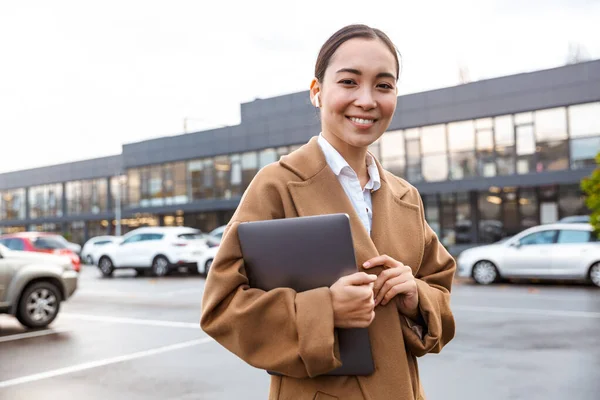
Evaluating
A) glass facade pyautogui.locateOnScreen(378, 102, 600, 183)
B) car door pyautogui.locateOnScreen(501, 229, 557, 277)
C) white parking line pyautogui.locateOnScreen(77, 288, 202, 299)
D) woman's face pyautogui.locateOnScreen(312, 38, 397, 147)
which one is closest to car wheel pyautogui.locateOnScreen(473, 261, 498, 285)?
car door pyautogui.locateOnScreen(501, 229, 557, 277)

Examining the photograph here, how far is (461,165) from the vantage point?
2542 cm

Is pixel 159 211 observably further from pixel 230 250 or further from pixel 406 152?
pixel 230 250

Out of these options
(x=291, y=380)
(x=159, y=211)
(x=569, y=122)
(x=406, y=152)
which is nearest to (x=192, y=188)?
(x=159, y=211)

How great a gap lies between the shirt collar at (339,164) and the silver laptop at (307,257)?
268mm

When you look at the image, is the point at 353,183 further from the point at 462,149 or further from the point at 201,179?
the point at 201,179

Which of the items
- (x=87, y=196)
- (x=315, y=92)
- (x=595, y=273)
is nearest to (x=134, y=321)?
(x=315, y=92)

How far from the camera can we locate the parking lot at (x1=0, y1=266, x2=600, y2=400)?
214 inches

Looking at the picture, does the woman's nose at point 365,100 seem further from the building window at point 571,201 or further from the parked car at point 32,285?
the building window at point 571,201

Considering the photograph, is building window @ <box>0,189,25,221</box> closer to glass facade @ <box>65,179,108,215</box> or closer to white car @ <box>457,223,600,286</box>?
glass facade @ <box>65,179,108,215</box>

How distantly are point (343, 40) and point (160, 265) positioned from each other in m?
19.1

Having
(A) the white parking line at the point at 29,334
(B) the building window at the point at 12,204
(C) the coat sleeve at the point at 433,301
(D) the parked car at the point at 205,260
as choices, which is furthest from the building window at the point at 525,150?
(B) the building window at the point at 12,204

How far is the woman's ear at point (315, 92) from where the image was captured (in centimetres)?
177

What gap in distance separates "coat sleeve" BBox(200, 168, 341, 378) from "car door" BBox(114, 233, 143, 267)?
19.7 m

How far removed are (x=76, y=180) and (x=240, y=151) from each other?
19.3 meters
